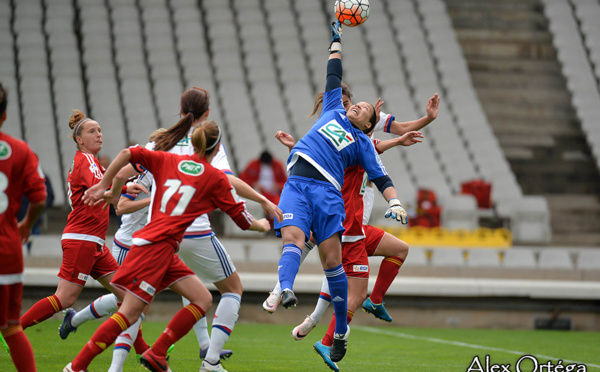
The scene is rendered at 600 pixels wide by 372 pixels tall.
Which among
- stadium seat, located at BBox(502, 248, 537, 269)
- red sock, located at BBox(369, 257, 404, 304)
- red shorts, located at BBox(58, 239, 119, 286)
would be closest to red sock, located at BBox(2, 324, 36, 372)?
red shorts, located at BBox(58, 239, 119, 286)

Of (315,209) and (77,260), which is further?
(77,260)

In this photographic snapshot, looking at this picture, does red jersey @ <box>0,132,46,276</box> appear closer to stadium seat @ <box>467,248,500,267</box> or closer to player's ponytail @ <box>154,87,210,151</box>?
player's ponytail @ <box>154,87,210,151</box>

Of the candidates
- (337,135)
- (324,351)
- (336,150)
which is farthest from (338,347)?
(337,135)

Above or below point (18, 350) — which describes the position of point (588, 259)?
below

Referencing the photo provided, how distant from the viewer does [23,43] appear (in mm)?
17922

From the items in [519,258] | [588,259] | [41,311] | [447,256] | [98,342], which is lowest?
[588,259]

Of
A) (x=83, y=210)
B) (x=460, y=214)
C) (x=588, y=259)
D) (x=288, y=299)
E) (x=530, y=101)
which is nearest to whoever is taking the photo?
(x=288, y=299)

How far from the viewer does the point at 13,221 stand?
420 centimetres

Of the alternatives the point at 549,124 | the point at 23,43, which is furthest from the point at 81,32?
the point at 549,124

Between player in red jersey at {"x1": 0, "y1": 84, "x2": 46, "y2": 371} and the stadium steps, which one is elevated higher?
player in red jersey at {"x1": 0, "y1": 84, "x2": 46, "y2": 371}

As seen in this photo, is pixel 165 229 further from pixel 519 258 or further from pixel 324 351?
pixel 519 258

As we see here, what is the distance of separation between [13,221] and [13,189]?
0.58 feet

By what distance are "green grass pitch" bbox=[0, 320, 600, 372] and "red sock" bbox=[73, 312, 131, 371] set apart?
1305 millimetres

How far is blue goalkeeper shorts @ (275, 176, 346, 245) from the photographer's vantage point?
558 centimetres
